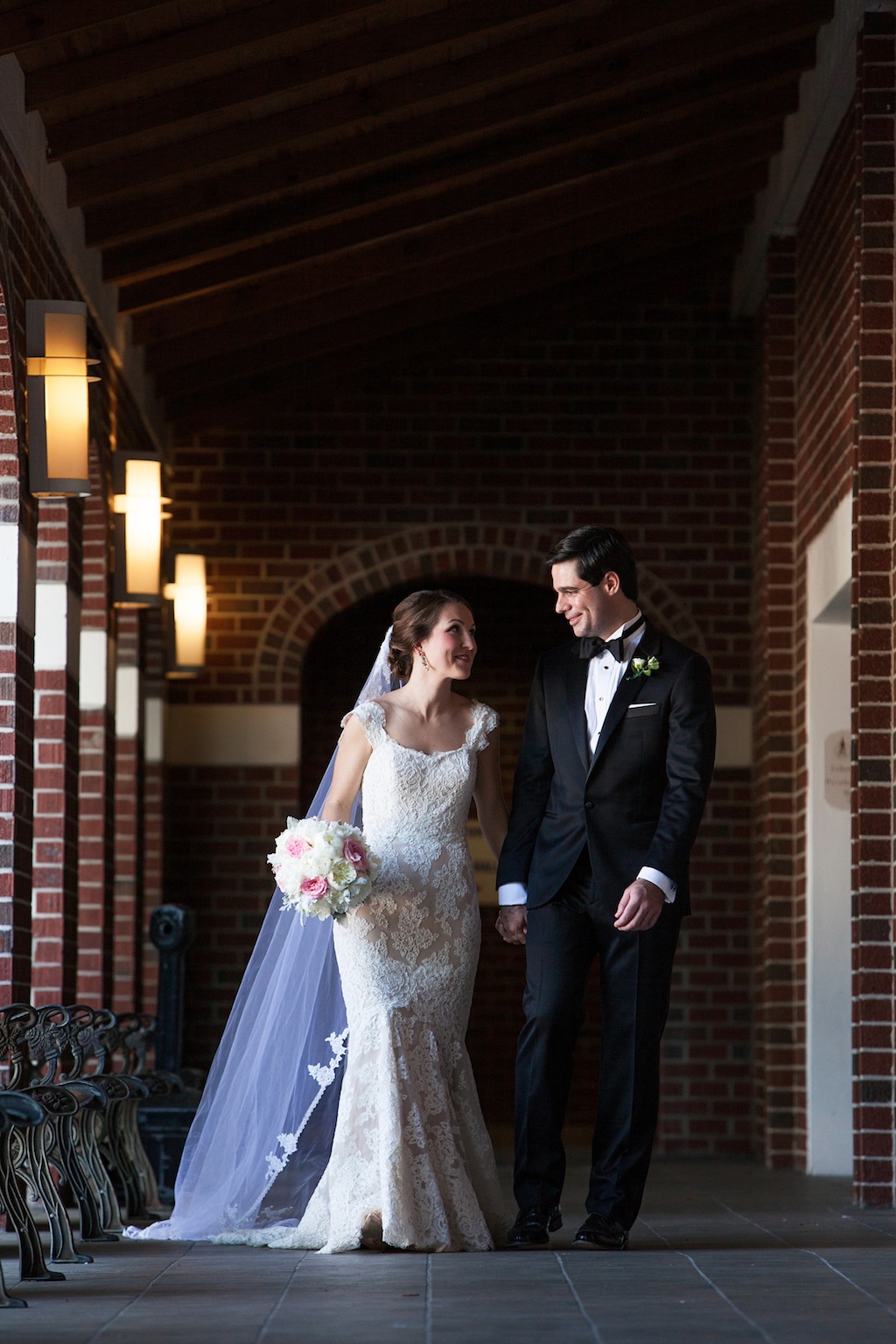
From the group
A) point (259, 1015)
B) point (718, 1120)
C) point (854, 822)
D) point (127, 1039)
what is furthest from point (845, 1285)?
point (718, 1120)

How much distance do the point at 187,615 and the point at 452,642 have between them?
12.5 ft

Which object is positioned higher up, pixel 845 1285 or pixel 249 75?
pixel 249 75

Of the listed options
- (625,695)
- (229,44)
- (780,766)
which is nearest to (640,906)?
(625,695)

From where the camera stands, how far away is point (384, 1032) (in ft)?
14.6

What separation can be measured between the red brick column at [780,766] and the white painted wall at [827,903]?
0.53ft

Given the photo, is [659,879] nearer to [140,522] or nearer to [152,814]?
[140,522]

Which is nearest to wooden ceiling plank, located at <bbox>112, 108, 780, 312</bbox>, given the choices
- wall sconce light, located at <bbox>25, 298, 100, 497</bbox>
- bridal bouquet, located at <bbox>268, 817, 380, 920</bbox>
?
wall sconce light, located at <bbox>25, 298, 100, 497</bbox>

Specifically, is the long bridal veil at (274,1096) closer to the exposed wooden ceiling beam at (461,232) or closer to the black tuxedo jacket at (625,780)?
the black tuxedo jacket at (625,780)

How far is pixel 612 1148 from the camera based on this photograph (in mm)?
4324

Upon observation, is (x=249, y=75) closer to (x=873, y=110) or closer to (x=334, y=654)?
(x=873, y=110)

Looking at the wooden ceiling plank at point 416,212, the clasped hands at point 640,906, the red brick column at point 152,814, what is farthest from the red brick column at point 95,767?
the clasped hands at point 640,906

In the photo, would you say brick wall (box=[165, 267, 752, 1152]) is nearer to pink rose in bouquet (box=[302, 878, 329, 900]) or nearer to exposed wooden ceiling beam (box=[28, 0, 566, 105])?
exposed wooden ceiling beam (box=[28, 0, 566, 105])

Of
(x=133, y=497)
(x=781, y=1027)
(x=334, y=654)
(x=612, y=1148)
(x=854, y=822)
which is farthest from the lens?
(x=334, y=654)

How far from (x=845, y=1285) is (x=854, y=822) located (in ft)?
7.14
